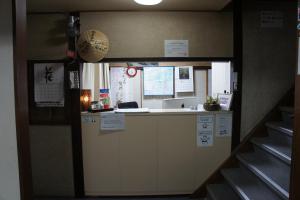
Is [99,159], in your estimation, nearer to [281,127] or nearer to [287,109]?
[281,127]

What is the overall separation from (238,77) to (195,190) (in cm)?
147

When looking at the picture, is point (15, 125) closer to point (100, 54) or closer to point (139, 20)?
point (100, 54)

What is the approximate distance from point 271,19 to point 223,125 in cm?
138

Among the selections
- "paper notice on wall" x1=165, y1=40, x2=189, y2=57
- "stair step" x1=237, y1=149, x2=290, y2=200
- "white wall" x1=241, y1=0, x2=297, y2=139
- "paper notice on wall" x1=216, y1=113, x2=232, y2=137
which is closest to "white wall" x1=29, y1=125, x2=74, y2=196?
"paper notice on wall" x1=165, y1=40, x2=189, y2=57

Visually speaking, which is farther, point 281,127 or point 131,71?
point 131,71

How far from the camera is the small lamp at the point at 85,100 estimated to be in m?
2.69

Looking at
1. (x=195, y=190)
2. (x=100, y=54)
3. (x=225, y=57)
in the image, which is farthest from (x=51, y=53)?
(x=195, y=190)

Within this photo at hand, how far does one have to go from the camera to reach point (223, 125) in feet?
8.76

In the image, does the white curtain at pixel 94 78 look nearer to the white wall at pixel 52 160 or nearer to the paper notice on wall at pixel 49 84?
the paper notice on wall at pixel 49 84

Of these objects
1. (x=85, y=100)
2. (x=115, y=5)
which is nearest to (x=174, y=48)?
(x=115, y=5)

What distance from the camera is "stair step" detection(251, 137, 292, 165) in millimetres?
2038

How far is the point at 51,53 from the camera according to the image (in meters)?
2.60

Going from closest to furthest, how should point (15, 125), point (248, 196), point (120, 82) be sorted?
point (15, 125), point (248, 196), point (120, 82)

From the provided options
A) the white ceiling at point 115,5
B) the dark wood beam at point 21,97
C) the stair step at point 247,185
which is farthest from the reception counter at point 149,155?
the dark wood beam at point 21,97
